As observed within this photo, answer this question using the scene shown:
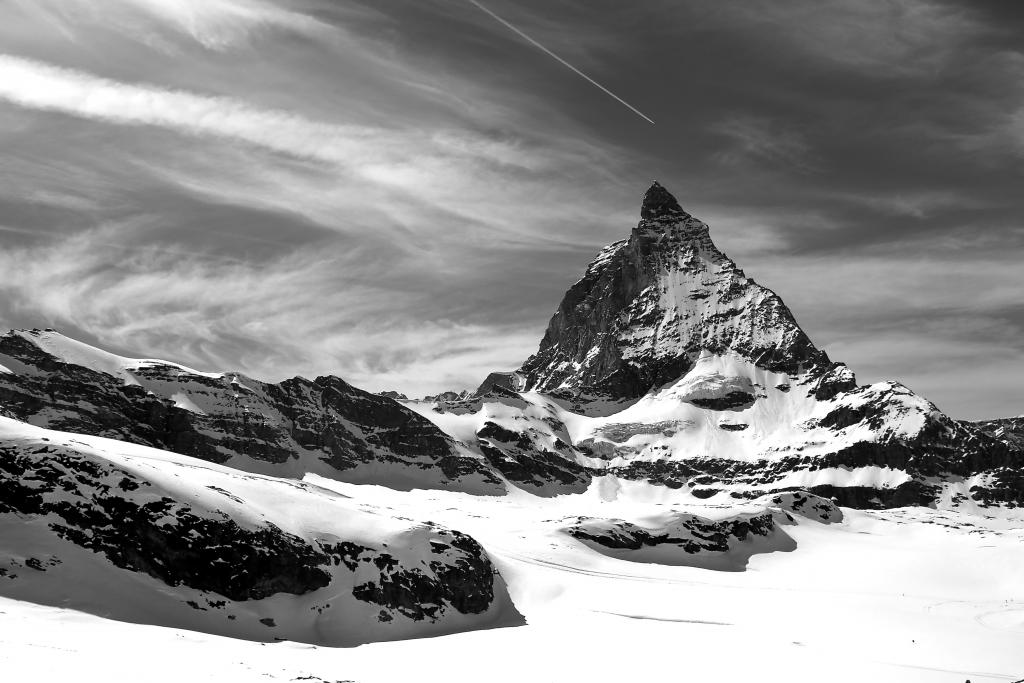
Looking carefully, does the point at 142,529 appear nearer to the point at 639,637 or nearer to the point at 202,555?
the point at 202,555

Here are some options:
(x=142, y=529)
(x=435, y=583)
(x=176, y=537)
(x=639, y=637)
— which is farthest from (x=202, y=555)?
(x=639, y=637)

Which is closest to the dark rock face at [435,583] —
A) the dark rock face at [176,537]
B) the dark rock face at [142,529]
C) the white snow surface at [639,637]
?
the dark rock face at [176,537]

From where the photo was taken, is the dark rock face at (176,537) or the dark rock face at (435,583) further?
the dark rock face at (435,583)

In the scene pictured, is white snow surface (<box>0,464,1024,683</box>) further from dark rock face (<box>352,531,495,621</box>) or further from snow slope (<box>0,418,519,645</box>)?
dark rock face (<box>352,531,495,621</box>)

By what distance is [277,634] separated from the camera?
89000 mm

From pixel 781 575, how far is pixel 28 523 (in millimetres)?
144636

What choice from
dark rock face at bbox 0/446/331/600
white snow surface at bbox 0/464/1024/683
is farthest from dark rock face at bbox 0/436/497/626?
white snow surface at bbox 0/464/1024/683

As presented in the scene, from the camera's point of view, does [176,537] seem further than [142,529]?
Yes

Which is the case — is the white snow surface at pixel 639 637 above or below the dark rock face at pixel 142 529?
below

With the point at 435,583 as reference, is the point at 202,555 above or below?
above

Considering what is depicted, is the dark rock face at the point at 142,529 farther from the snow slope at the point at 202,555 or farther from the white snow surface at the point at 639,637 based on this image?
the white snow surface at the point at 639,637

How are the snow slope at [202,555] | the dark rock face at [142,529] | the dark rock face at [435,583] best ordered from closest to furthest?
the snow slope at [202,555] < the dark rock face at [142,529] < the dark rock face at [435,583]

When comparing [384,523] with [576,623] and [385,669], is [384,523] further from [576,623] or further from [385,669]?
[385,669]

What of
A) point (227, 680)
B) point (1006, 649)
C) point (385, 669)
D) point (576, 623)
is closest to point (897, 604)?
point (1006, 649)
